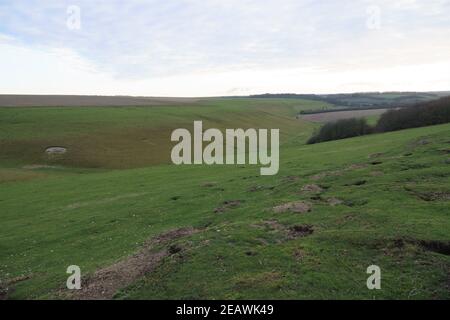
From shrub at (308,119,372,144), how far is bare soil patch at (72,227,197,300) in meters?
69.9

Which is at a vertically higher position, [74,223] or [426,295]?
[426,295]

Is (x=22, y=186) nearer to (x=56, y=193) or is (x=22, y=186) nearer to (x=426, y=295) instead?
(x=56, y=193)

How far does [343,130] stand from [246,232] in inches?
2751

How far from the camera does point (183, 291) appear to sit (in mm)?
13500

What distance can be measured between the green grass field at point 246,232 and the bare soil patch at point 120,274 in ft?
0.82

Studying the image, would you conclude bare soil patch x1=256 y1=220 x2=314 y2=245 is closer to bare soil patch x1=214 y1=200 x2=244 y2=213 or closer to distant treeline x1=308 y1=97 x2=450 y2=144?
bare soil patch x1=214 y1=200 x2=244 y2=213

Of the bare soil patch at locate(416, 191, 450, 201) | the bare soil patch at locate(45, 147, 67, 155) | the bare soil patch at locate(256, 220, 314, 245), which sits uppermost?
the bare soil patch at locate(416, 191, 450, 201)

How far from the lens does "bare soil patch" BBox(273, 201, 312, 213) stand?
21797 millimetres

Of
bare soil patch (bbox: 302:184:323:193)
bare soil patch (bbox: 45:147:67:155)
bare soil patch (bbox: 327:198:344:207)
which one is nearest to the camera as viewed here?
bare soil patch (bbox: 327:198:344:207)

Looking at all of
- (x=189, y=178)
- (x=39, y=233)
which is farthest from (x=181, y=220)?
(x=189, y=178)

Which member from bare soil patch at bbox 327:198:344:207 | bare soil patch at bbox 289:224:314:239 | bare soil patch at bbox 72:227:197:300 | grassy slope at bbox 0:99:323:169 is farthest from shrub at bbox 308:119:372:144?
bare soil patch at bbox 72:227:197:300

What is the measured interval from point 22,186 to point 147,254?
133ft

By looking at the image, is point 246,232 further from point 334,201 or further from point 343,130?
point 343,130

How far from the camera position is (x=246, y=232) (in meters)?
18.1
